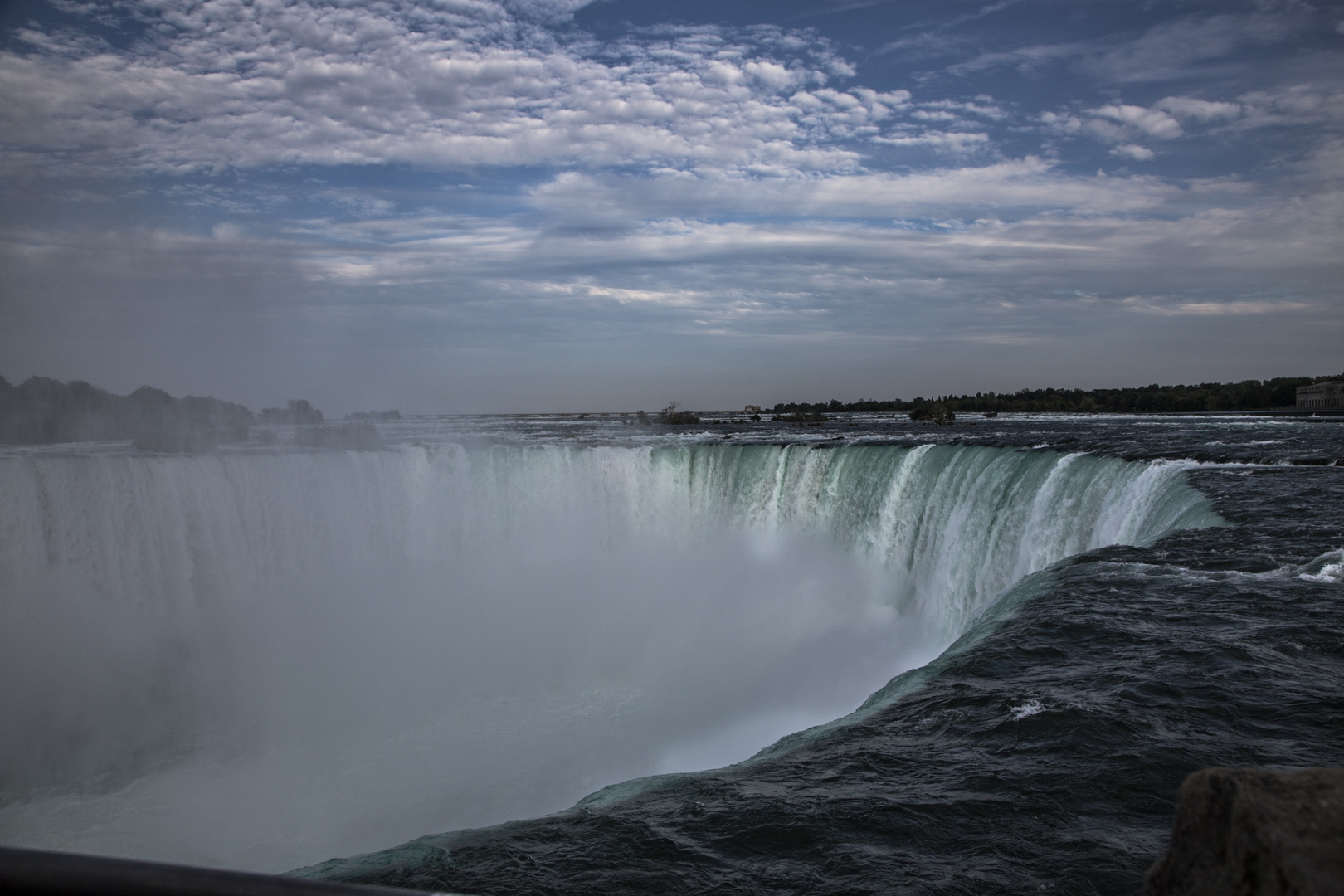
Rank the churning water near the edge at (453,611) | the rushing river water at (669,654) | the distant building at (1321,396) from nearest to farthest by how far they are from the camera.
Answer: the rushing river water at (669,654) → the churning water near the edge at (453,611) → the distant building at (1321,396)

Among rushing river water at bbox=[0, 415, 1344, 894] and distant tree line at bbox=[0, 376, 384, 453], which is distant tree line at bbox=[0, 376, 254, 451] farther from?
rushing river water at bbox=[0, 415, 1344, 894]

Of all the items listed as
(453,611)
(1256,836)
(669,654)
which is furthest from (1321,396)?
(1256,836)

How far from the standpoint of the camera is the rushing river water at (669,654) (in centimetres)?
429

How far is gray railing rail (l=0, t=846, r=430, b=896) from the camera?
0.81 m

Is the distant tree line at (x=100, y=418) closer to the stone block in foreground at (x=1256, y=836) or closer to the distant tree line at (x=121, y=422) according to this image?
the distant tree line at (x=121, y=422)

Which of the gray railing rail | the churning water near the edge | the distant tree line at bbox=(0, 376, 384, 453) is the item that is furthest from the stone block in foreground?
the distant tree line at bbox=(0, 376, 384, 453)

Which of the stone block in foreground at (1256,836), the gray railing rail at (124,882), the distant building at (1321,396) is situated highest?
the distant building at (1321,396)

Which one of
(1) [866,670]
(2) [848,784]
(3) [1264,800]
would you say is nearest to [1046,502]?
(1) [866,670]

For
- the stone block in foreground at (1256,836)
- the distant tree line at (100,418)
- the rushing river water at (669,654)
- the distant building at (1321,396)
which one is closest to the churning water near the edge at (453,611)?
the rushing river water at (669,654)

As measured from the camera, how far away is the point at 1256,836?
4.17 ft

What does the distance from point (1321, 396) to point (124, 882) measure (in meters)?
47.7

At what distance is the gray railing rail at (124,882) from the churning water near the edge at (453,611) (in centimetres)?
924

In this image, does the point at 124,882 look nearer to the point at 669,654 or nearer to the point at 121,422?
the point at 669,654

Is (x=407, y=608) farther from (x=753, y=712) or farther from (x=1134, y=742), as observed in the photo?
(x=1134, y=742)
